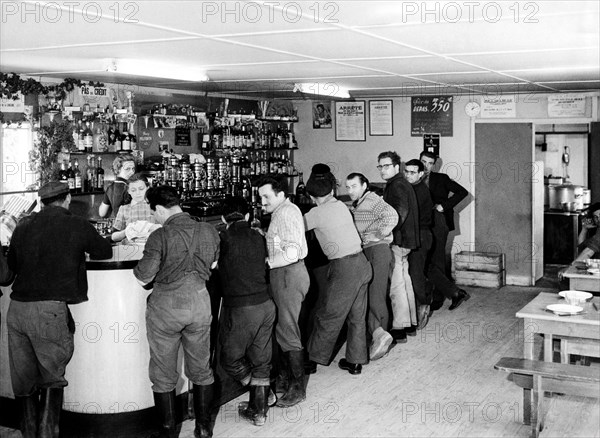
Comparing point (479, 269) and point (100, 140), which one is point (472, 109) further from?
point (100, 140)

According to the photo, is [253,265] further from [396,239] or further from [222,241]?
[396,239]

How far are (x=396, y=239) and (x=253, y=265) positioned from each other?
98.0 inches

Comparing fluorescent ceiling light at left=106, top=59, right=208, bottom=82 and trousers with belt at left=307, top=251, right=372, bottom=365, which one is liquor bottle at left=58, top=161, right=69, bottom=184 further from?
trousers with belt at left=307, top=251, right=372, bottom=365

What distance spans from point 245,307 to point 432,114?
6294 mm

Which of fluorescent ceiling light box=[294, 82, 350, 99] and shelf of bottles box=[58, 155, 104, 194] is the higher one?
fluorescent ceiling light box=[294, 82, 350, 99]

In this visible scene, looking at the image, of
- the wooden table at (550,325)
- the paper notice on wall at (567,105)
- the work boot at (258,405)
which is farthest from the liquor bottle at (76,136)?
the paper notice on wall at (567,105)

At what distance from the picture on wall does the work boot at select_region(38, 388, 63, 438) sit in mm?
7355

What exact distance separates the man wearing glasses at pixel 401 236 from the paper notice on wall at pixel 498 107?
3.55 meters

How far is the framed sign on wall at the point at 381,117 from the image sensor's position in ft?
36.3

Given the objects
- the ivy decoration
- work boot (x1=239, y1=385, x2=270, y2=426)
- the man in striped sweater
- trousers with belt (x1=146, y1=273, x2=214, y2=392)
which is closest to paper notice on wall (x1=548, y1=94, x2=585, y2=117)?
the man in striped sweater

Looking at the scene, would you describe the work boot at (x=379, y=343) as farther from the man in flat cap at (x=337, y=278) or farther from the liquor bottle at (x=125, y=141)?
the liquor bottle at (x=125, y=141)

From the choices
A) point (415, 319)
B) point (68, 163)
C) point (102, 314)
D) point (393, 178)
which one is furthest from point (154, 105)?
point (102, 314)

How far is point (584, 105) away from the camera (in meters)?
A: 9.90

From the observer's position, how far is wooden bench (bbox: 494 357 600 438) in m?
4.79
